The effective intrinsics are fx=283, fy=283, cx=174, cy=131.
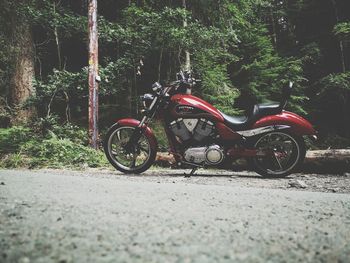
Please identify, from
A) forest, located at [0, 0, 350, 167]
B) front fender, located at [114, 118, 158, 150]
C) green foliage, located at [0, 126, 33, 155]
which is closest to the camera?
front fender, located at [114, 118, 158, 150]

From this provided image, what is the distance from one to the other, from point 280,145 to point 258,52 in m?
6.43

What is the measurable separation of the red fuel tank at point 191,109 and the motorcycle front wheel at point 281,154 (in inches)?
31.1

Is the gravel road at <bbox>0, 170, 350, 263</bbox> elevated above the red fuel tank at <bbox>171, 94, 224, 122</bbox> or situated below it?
below

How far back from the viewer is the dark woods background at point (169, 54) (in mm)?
7641

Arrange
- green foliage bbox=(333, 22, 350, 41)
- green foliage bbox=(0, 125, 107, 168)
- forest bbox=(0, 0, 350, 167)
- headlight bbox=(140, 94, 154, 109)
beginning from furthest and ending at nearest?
green foliage bbox=(333, 22, 350, 41)
forest bbox=(0, 0, 350, 167)
green foliage bbox=(0, 125, 107, 168)
headlight bbox=(140, 94, 154, 109)

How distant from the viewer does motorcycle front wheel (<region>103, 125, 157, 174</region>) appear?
464cm

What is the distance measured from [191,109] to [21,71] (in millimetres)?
6004

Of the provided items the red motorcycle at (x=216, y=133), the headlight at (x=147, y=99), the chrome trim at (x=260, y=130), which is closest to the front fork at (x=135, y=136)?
the red motorcycle at (x=216, y=133)

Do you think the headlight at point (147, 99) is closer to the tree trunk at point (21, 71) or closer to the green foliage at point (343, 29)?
the tree trunk at point (21, 71)

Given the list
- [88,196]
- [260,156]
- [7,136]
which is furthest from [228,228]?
[7,136]

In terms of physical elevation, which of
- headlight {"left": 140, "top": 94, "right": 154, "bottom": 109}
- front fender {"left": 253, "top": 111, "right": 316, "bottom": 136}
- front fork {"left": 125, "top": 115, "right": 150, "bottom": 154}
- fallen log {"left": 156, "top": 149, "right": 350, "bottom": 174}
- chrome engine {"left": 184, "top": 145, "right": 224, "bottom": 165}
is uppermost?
headlight {"left": 140, "top": 94, "right": 154, "bottom": 109}

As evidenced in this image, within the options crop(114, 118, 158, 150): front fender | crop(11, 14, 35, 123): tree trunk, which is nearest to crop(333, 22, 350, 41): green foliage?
crop(114, 118, 158, 150): front fender

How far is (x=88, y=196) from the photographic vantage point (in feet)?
6.93

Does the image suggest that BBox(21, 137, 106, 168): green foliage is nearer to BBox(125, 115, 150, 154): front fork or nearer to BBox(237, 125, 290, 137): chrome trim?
BBox(125, 115, 150, 154): front fork
